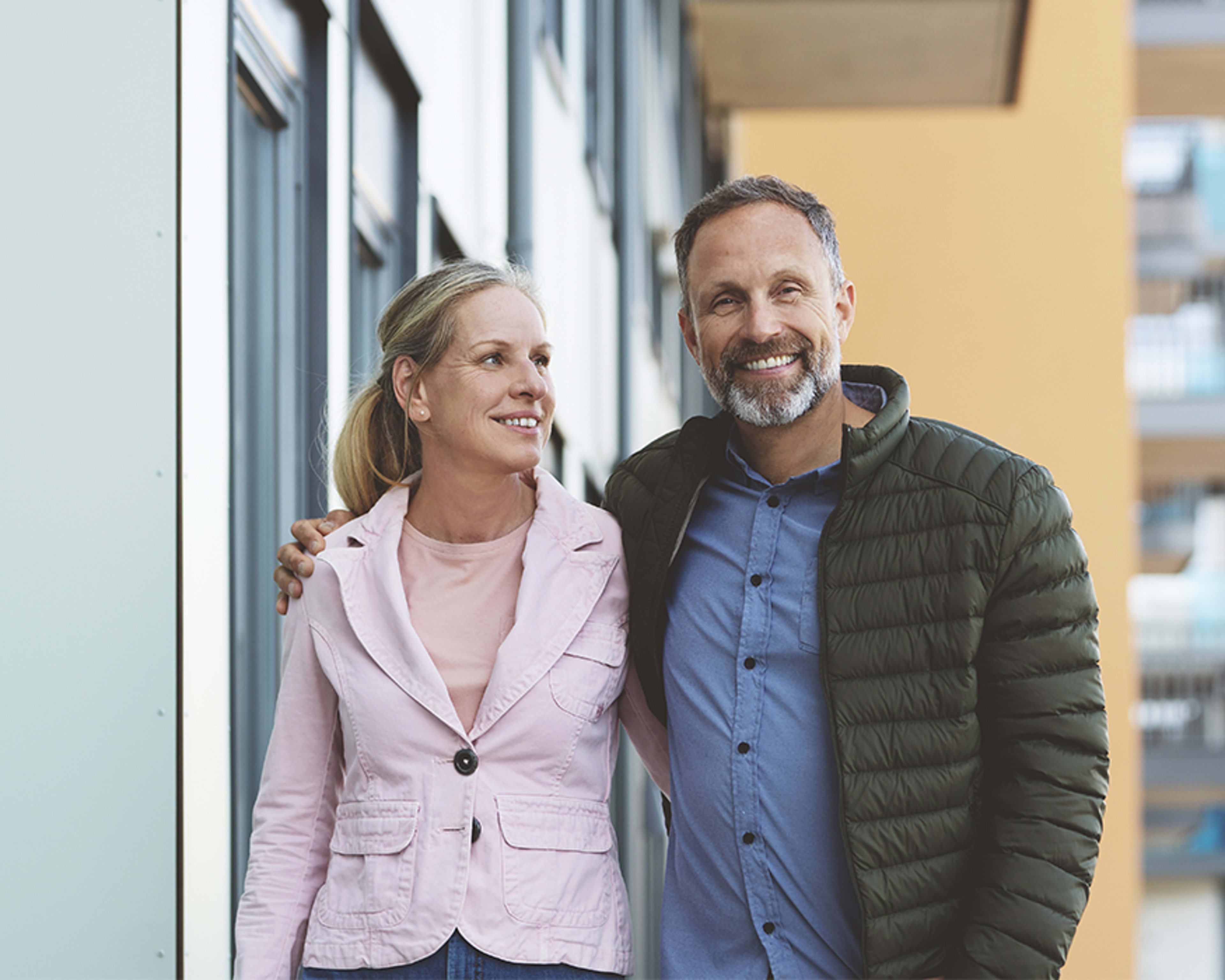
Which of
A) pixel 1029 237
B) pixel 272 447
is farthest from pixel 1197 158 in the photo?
pixel 272 447

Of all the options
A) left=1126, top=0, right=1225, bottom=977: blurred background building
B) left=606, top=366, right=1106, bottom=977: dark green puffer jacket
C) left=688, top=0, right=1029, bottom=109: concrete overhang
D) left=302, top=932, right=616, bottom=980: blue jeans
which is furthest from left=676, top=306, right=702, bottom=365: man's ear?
left=1126, top=0, right=1225, bottom=977: blurred background building

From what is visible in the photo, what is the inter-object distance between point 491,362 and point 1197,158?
2443 centimetres

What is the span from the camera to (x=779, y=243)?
276 cm

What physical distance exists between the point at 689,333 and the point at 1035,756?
3.12 ft

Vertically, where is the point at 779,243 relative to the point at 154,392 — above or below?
above

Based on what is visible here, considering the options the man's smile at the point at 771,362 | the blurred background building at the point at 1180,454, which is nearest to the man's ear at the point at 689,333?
the man's smile at the point at 771,362

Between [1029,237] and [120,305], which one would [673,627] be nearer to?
[120,305]

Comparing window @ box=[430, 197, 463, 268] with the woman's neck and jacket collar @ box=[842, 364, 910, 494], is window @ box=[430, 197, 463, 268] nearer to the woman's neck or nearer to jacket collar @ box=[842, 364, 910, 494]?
the woman's neck

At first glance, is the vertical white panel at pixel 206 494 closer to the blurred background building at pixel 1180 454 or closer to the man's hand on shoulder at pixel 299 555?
the man's hand on shoulder at pixel 299 555

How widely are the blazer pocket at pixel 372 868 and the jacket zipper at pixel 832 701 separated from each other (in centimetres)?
63

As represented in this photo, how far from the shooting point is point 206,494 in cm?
291

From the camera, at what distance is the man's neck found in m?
2.77

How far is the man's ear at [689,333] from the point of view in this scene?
2855mm

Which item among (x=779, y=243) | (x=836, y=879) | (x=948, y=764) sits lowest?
(x=836, y=879)
